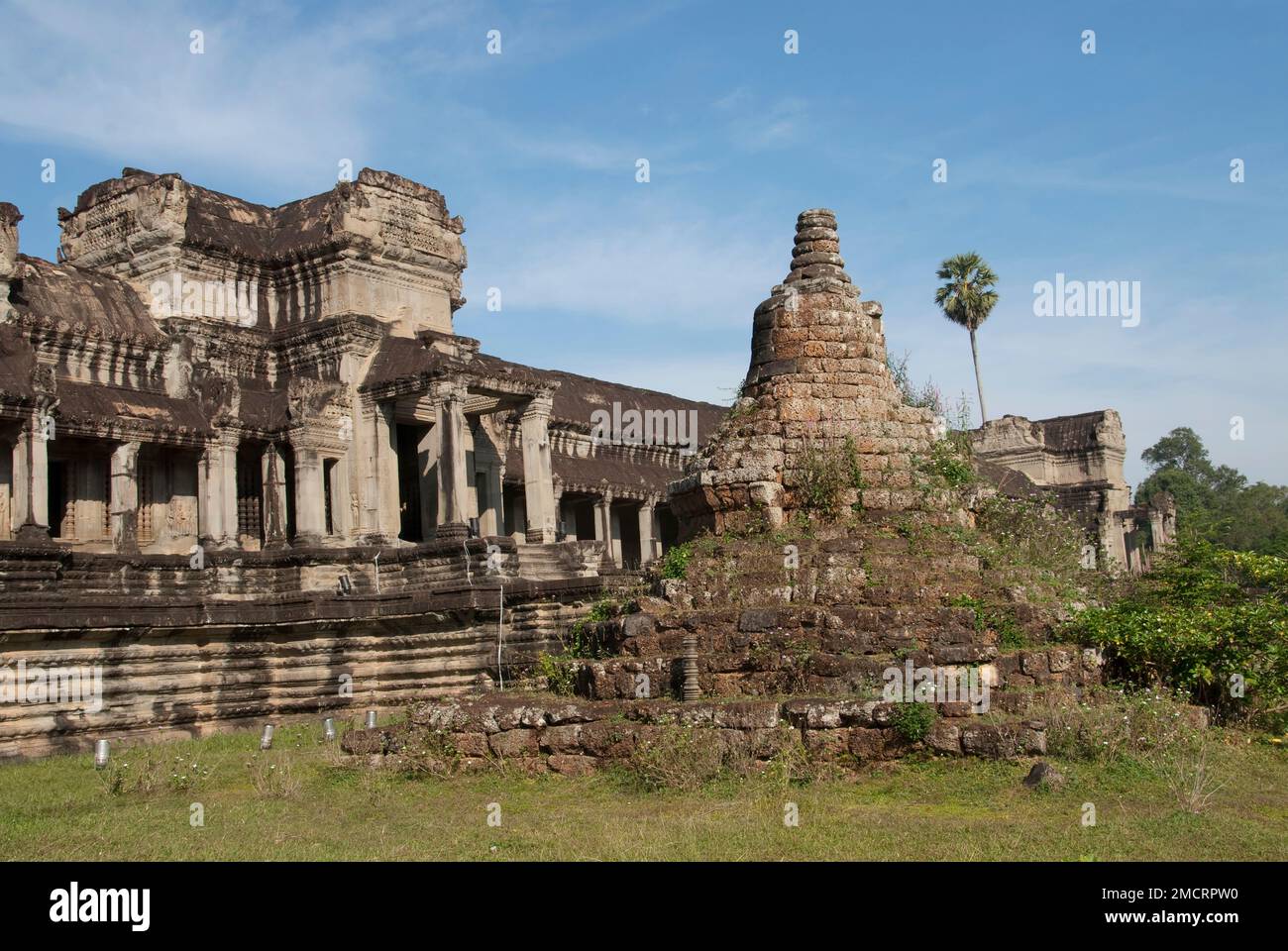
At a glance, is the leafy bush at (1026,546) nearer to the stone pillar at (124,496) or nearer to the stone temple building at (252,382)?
the stone temple building at (252,382)

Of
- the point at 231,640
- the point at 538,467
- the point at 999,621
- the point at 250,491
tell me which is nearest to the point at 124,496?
the point at 250,491

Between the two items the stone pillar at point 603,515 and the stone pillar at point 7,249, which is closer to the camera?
the stone pillar at point 7,249

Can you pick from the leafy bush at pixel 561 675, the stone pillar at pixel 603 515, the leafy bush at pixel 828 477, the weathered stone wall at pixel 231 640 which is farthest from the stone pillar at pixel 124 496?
the stone pillar at pixel 603 515

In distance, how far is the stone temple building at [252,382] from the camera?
24.3 metres

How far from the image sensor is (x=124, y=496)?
24109 mm

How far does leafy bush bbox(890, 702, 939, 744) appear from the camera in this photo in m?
A: 10.8

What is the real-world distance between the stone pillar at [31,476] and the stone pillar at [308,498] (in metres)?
5.57

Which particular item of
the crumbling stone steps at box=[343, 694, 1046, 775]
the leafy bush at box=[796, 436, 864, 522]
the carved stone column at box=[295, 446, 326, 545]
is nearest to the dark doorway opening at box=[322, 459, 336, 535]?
the carved stone column at box=[295, 446, 326, 545]

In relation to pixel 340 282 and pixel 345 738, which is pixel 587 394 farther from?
pixel 345 738

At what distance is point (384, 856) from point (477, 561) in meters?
15.9

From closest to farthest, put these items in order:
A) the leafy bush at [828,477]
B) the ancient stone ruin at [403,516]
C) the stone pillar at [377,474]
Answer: the ancient stone ruin at [403,516], the leafy bush at [828,477], the stone pillar at [377,474]

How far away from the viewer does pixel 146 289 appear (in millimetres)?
A: 28047

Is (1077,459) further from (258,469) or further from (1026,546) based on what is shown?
(1026,546)

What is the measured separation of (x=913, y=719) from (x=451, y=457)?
17.4 meters
